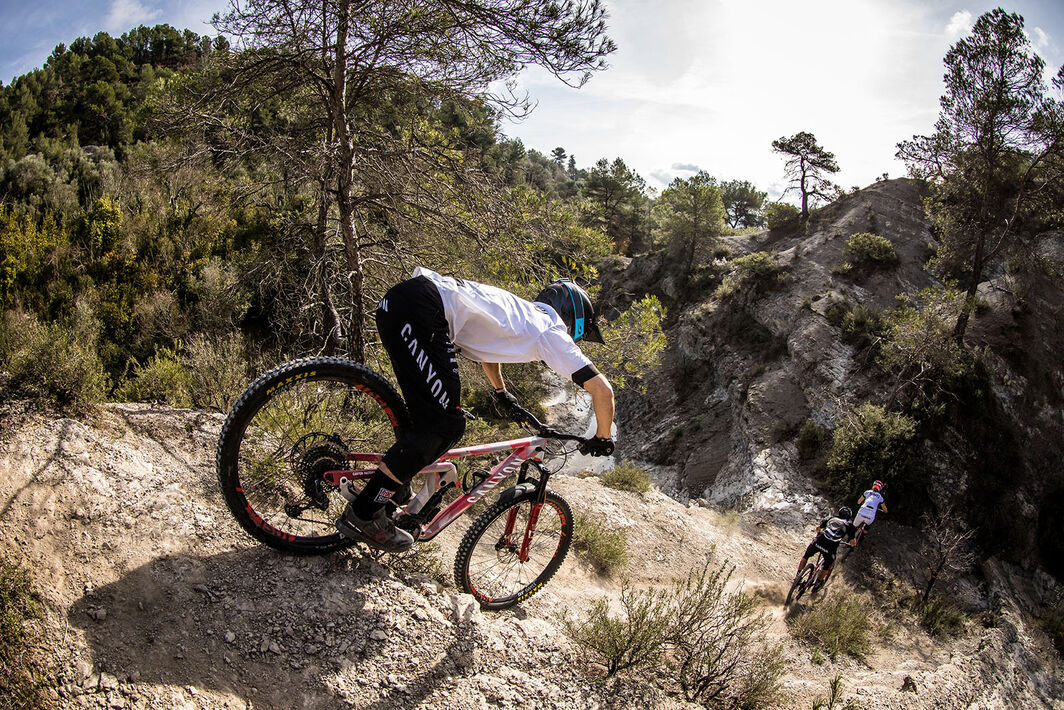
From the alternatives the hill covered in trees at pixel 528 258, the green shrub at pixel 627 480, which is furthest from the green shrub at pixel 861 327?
the green shrub at pixel 627 480

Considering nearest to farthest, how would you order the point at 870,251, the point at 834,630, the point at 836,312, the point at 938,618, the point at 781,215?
the point at 834,630, the point at 938,618, the point at 836,312, the point at 870,251, the point at 781,215

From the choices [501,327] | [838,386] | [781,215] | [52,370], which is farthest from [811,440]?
[781,215]

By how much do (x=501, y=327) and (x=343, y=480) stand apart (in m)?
1.47

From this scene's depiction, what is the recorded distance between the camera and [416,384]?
10.5ft

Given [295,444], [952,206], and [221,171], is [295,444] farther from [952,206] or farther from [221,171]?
[952,206]

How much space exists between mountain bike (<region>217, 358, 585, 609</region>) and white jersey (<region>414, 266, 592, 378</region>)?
62 centimetres

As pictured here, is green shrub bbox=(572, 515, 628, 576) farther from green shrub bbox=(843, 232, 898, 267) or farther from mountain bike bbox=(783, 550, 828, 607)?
green shrub bbox=(843, 232, 898, 267)

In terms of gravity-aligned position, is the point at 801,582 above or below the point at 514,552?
below

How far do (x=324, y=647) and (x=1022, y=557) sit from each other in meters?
21.6

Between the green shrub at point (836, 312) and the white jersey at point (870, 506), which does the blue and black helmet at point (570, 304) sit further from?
the green shrub at point (836, 312)

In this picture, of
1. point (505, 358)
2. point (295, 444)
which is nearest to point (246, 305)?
point (295, 444)

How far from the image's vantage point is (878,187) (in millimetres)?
33625

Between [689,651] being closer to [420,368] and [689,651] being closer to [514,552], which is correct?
[514,552]

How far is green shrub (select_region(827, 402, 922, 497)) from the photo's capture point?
1611 centimetres
